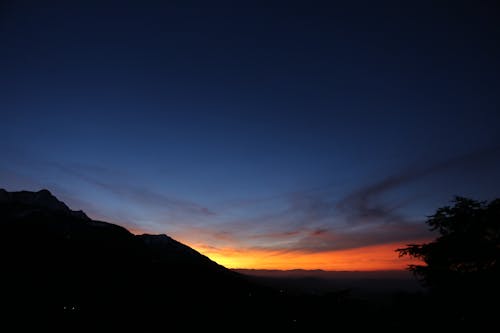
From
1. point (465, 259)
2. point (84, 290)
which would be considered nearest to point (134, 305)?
point (84, 290)

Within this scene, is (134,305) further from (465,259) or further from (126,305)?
(465,259)

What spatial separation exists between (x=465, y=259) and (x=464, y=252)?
0.30 meters

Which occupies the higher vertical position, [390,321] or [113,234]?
[113,234]

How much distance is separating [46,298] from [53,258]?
95.0 ft

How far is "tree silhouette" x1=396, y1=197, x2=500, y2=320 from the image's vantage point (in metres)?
11.8

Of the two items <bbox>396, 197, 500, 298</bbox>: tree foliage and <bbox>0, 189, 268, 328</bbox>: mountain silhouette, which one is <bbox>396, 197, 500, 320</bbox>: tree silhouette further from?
<bbox>0, 189, 268, 328</bbox>: mountain silhouette

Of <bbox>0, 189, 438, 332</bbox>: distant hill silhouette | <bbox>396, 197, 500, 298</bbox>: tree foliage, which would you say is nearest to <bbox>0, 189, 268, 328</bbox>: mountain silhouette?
<bbox>0, 189, 438, 332</bbox>: distant hill silhouette

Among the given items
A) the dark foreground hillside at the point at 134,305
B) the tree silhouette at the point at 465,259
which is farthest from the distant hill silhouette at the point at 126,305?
the tree silhouette at the point at 465,259

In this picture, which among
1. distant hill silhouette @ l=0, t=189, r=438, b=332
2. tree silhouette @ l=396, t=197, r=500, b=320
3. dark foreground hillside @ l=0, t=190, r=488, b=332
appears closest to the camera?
tree silhouette @ l=396, t=197, r=500, b=320

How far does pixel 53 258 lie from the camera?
202ft

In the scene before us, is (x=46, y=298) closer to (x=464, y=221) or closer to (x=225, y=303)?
(x=225, y=303)

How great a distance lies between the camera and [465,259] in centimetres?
1261

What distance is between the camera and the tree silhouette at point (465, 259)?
11.8 metres

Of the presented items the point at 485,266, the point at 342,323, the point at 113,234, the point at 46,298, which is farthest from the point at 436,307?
the point at 113,234
